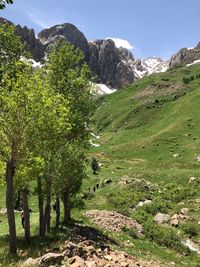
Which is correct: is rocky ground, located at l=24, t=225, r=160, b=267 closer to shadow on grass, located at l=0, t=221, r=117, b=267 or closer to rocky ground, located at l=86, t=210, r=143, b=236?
shadow on grass, located at l=0, t=221, r=117, b=267

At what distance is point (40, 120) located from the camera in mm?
23234

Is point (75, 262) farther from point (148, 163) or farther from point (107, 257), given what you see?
point (148, 163)

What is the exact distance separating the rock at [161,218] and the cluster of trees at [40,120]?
11451mm

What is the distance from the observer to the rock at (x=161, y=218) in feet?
142

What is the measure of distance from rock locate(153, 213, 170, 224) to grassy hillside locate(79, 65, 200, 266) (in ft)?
1.87

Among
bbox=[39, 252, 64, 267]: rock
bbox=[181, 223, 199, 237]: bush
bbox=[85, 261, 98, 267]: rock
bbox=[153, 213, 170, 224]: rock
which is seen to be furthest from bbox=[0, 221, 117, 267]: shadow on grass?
bbox=[153, 213, 170, 224]: rock

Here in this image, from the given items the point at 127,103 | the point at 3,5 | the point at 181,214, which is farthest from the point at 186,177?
the point at 127,103

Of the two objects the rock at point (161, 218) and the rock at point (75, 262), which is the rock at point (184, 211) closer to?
the rock at point (161, 218)

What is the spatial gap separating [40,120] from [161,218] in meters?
24.6

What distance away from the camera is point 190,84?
16025cm

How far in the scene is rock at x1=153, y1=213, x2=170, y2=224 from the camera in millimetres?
43287

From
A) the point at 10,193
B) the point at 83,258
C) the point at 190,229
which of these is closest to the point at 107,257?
the point at 83,258

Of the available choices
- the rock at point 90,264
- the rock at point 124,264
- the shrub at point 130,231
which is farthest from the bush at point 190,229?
the rock at point 90,264

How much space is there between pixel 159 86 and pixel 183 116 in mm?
59190
